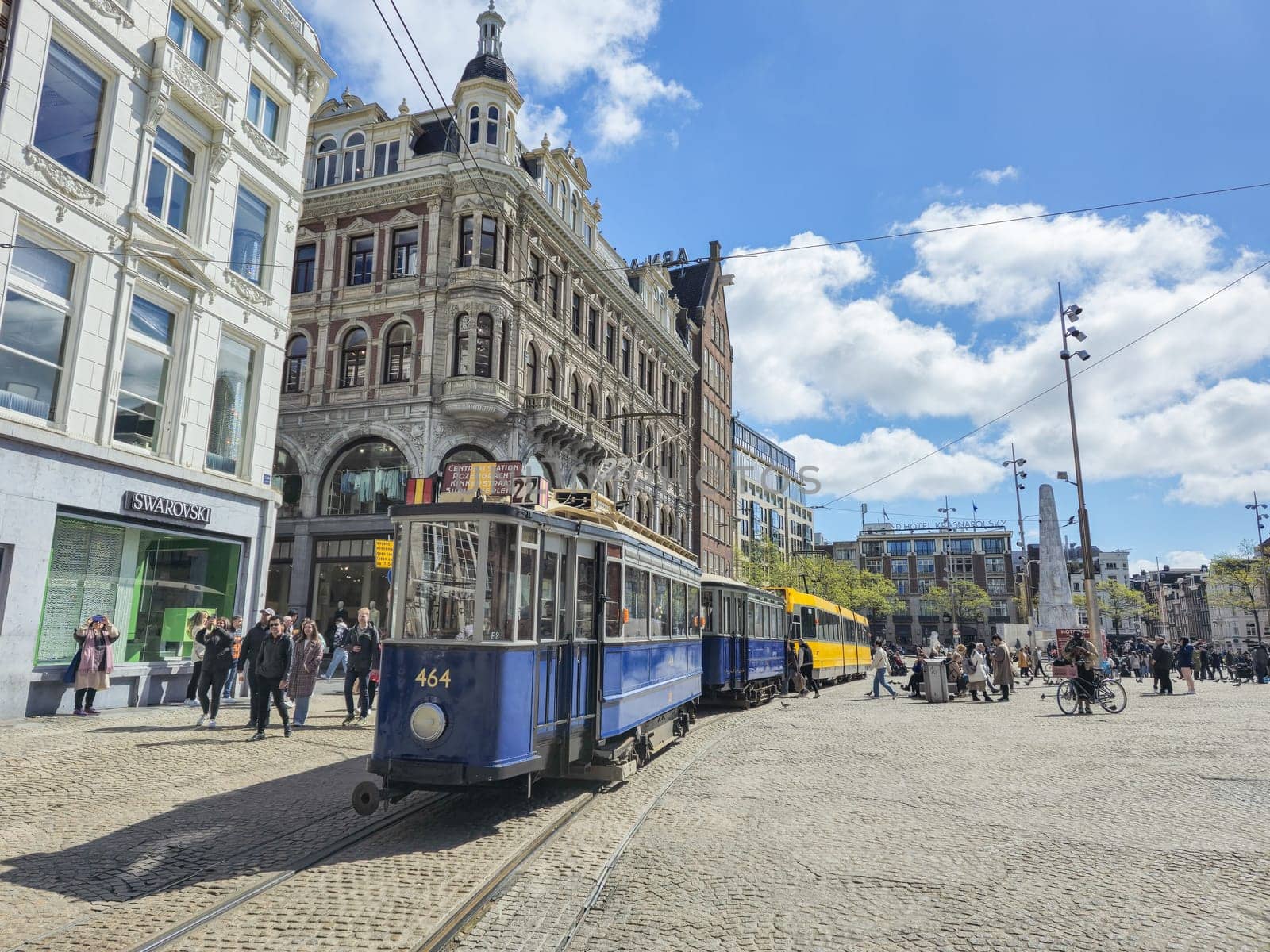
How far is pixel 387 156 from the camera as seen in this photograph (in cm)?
3030

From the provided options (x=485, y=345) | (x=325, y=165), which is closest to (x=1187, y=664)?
(x=485, y=345)

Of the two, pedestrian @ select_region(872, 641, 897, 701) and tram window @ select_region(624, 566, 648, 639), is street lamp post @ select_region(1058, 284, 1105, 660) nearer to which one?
pedestrian @ select_region(872, 641, 897, 701)

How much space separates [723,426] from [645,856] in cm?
4818

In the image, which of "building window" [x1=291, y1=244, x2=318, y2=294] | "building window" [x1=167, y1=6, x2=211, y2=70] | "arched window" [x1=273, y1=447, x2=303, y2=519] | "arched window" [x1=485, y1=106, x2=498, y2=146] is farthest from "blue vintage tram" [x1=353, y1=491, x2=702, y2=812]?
"building window" [x1=291, y1=244, x2=318, y2=294]

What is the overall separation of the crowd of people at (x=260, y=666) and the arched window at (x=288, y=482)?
1377 cm

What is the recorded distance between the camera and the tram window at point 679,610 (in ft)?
38.4

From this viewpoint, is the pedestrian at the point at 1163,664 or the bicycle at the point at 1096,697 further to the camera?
the pedestrian at the point at 1163,664

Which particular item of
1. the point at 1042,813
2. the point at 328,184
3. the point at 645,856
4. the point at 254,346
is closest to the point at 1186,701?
the point at 1042,813

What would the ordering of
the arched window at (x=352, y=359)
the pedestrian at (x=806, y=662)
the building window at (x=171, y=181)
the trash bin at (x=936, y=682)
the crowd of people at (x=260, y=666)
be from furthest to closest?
1. the arched window at (x=352, y=359)
2. the pedestrian at (x=806, y=662)
3. the trash bin at (x=936, y=682)
4. the building window at (x=171, y=181)
5. the crowd of people at (x=260, y=666)

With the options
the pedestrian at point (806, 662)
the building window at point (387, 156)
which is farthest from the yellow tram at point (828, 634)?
the building window at point (387, 156)

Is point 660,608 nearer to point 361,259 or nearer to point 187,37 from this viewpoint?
point 187,37

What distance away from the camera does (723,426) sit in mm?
53781

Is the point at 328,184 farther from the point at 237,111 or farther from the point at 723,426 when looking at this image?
the point at 723,426

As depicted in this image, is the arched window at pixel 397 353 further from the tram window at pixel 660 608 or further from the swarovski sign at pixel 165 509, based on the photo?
the tram window at pixel 660 608
